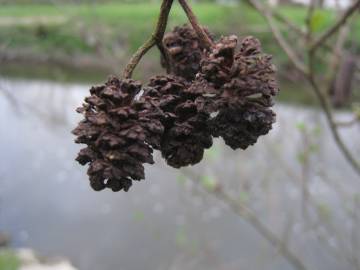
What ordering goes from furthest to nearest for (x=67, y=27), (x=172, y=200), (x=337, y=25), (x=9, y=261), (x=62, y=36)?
(x=62, y=36), (x=67, y=27), (x=172, y=200), (x=9, y=261), (x=337, y=25)

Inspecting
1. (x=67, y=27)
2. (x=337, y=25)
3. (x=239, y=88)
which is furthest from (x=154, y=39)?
(x=67, y=27)

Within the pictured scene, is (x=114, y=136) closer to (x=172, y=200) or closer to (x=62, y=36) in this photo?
(x=172, y=200)

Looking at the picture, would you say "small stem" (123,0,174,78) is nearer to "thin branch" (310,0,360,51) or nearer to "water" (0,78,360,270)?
"thin branch" (310,0,360,51)

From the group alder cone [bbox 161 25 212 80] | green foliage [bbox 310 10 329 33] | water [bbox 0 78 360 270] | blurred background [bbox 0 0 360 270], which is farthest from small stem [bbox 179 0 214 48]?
water [bbox 0 78 360 270]

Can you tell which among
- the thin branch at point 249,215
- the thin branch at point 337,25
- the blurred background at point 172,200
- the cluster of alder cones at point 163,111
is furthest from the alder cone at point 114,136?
the blurred background at point 172,200

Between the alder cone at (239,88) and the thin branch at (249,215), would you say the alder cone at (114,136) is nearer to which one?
the alder cone at (239,88)

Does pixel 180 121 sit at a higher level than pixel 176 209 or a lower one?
higher

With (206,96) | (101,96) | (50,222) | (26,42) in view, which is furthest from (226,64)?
(26,42)
